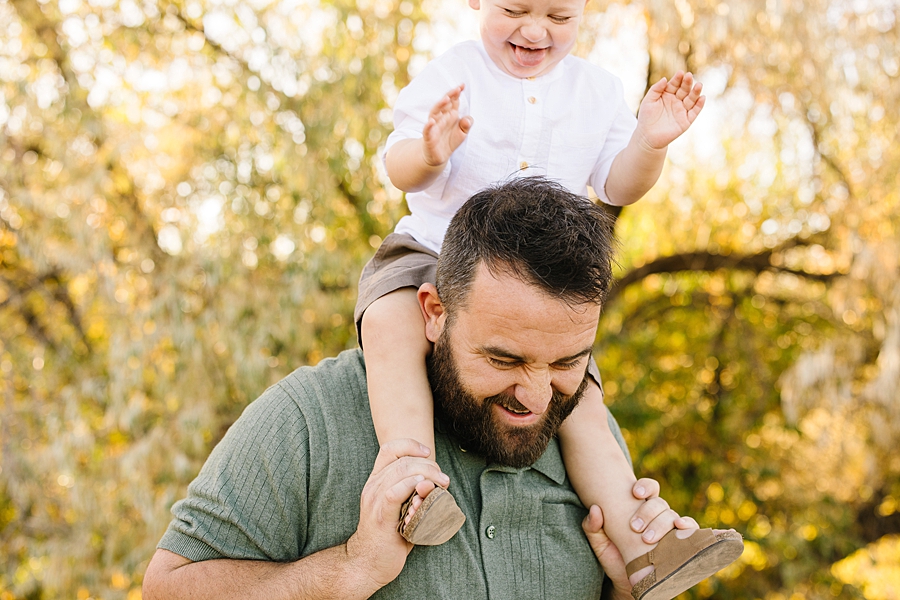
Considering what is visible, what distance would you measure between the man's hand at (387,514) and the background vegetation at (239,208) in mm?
2072

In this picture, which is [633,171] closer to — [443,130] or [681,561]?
[443,130]

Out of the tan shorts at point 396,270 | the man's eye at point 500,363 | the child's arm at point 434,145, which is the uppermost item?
the child's arm at point 434,145

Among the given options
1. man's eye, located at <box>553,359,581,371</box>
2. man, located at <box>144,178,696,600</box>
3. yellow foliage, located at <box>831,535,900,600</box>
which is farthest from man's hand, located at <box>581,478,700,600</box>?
yellow foliage, located at <box>831,535,900,600</box>

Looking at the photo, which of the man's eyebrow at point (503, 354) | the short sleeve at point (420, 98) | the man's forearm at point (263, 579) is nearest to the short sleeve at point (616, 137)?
the short sleeve at point (420, 98)

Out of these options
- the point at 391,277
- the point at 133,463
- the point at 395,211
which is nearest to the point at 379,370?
the point at 391,277

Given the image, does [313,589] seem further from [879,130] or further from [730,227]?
[730,227]

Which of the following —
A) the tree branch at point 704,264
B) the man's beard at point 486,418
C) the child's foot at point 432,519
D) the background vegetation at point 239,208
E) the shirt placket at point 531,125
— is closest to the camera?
the child's foot at point 432,519

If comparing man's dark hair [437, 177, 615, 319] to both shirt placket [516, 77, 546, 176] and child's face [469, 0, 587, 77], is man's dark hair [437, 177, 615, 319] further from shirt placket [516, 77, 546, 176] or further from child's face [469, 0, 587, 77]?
child's face [469, 0, 587, 77]

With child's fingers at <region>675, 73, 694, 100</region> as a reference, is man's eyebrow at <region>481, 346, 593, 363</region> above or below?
below

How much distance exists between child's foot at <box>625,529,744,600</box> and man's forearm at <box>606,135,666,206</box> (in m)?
0.66

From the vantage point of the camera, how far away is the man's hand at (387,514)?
4.24 ft

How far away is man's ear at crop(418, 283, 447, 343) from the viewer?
5.05 feet

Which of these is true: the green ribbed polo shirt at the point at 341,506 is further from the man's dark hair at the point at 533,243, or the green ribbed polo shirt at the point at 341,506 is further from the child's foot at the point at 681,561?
the man's dark hair at the point at 533,243

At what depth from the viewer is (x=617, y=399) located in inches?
187
